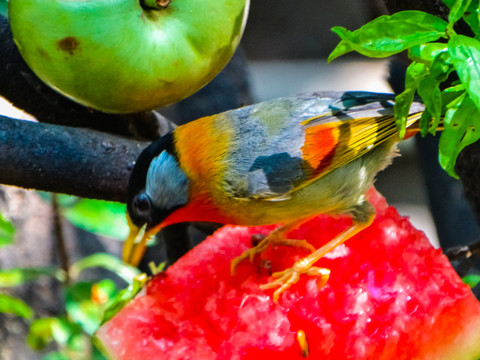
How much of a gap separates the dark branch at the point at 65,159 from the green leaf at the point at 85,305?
40 centimetres

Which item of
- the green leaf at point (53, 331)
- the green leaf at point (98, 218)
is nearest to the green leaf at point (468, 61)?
the green leaf at point (98, 218)

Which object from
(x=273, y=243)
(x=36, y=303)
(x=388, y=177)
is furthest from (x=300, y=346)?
(x=388, y=177)

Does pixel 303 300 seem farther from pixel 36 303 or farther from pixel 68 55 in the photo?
pixel 36 303

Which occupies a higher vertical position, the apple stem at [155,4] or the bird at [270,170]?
the apple stem at [155,4]

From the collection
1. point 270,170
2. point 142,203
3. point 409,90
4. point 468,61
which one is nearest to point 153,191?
point 142,203

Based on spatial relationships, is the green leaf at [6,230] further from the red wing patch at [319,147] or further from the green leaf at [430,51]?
the green leaf at [430,51]

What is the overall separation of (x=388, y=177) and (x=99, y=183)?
8.71 feet

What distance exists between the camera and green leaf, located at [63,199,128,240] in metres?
1.84

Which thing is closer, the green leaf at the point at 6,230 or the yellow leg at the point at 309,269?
Result: the yellow leg at the point at 309,269

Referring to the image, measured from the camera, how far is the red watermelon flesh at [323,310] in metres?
1.25

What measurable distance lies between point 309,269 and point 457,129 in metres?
0.52

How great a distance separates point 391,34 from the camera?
35.3 inches

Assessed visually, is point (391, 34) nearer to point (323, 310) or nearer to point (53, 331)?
point (323, 310)

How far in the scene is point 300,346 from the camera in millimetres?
1226
